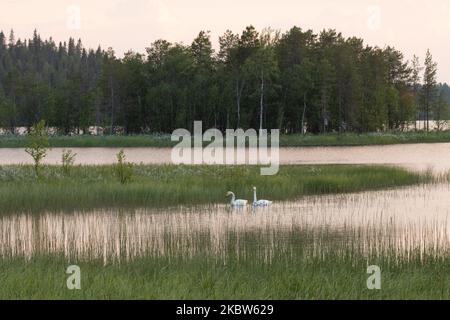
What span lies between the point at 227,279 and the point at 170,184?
1521cm

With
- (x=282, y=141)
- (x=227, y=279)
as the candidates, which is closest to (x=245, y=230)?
(x=227, y=279)

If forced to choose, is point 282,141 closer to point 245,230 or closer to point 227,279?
point 245,230

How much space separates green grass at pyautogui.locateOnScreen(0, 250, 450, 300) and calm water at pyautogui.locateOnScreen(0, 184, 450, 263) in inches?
26.9

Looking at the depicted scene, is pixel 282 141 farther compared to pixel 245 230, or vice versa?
pixel 282 141

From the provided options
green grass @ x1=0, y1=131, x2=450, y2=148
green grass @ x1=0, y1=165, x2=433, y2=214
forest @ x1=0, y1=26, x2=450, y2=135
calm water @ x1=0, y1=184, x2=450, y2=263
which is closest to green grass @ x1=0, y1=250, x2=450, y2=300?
calm water @ x1=0, y1=184, x2=450, y2=263

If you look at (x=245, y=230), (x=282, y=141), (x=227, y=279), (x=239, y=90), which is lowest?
(x=245, y=230)

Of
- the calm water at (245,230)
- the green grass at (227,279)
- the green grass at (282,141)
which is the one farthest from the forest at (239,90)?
the green grass at (227,279)

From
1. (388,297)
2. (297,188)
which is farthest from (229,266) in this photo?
(297,188)

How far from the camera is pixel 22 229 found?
18.5 metres

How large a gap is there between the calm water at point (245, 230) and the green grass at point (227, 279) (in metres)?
0.68

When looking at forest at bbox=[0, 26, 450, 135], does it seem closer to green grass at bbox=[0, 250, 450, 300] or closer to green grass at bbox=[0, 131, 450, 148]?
green grass at bbox=[0, 131, 450, 148]

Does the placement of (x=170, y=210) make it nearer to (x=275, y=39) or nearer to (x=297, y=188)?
(x=297, y=188)

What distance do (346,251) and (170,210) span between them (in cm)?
1004

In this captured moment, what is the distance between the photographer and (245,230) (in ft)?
58.9
